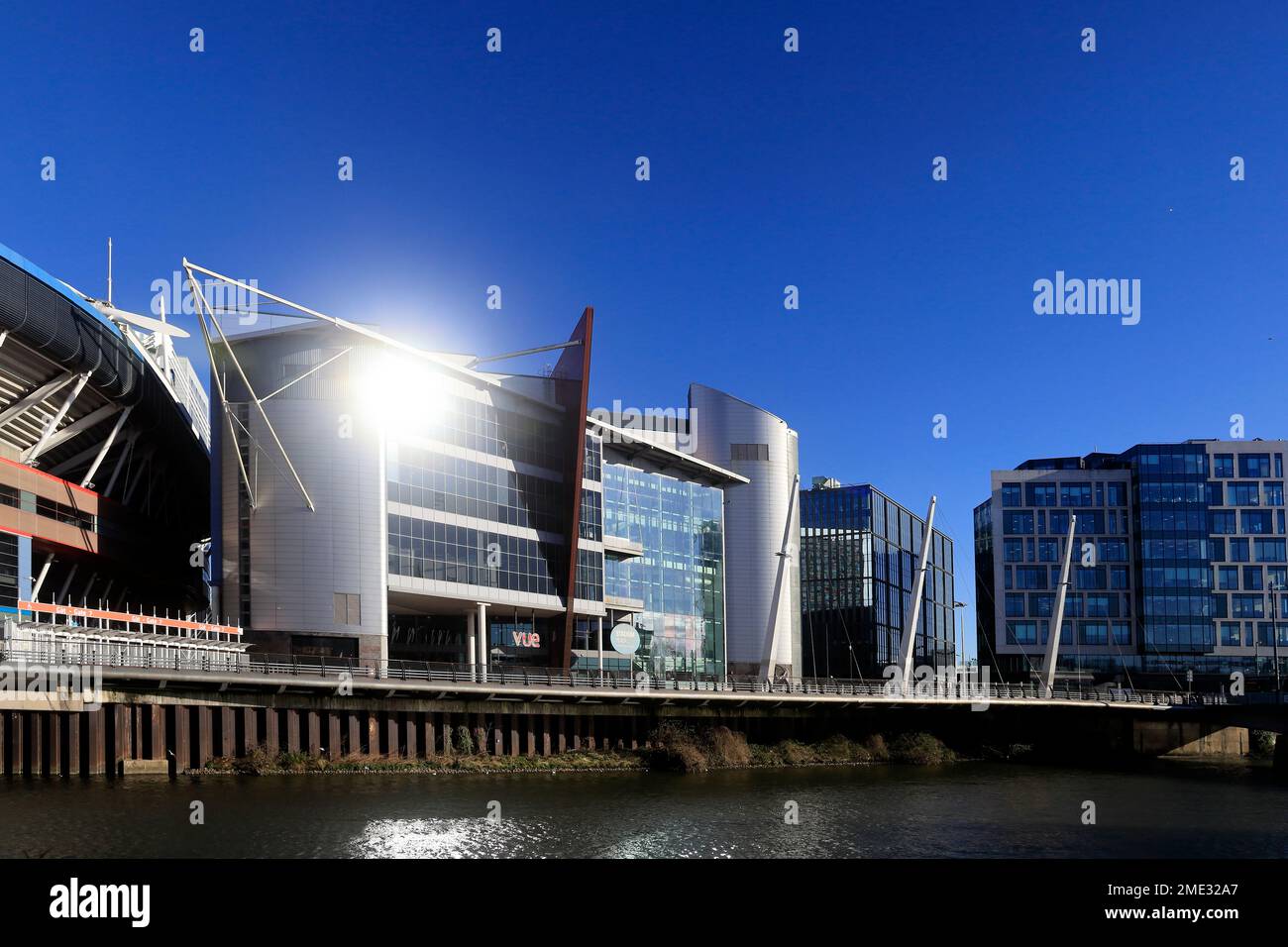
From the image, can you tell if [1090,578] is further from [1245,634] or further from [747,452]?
[747,452]

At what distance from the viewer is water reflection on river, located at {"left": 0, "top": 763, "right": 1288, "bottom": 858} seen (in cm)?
3581

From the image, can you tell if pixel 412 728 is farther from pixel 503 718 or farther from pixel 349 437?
pixel 349 437

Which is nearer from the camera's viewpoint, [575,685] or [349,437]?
[575,685]

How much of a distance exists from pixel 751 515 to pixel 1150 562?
156 ft

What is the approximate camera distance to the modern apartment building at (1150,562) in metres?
132

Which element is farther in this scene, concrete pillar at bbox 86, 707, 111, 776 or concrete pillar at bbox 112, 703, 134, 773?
concrete pillar at bbox 112, 703, 134, 773

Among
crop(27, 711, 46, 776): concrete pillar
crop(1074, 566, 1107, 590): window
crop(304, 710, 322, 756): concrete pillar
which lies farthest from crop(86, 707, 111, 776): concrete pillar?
crop(1074, 566, 1107, 590): window

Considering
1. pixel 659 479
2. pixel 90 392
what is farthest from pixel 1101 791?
pixel 90 392

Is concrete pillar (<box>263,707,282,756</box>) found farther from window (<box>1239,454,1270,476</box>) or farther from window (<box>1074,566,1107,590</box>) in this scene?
window (<box>1239,454,1270,476</box>)

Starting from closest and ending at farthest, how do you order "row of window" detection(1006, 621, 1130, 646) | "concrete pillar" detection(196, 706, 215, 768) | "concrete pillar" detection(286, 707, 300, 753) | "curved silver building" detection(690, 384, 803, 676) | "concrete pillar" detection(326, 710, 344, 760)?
"concrete pillar" detection(196, 706, 215, 768) < "concrete pillar" detection(286, 707, 300, 753) < "concrete pillar" detection(326, 710, 344, 760) < "curved silver building" detection(690, 384, 803, 676) < "row of window" detection(1006, 621, 1130, 646)

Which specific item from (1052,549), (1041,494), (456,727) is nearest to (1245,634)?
(1052,549)

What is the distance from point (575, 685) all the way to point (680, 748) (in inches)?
270

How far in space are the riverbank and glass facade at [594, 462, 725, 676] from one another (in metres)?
25.7
